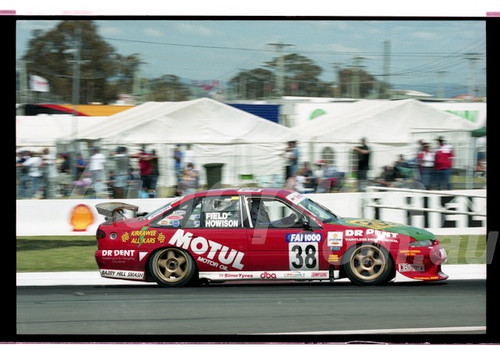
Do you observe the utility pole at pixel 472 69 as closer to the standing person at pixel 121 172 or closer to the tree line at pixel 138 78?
the tree line at pixel 138 78

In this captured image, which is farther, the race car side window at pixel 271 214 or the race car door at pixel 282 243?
the race car side window at pixel 271 214

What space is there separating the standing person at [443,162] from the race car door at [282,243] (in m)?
3.75

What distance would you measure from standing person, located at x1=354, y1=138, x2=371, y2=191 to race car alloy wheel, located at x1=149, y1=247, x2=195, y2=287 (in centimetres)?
408

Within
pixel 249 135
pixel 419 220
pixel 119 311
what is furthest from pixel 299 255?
pixel 419 220

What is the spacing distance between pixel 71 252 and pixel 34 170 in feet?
4.59

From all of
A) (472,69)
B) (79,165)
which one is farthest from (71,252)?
(472,69)

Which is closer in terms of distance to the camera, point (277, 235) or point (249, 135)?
point (277, 235)

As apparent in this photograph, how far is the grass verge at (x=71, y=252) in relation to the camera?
34.1 ft

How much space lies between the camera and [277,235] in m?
8.67

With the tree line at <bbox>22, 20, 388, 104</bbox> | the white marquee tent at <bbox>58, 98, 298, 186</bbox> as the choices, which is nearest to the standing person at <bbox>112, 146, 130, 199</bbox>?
the white marquee tent at <bbox>58, 98, 298, 186</bbox>

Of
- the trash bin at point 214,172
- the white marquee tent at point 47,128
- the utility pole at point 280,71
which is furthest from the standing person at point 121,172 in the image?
the utility pole at point 280,71
